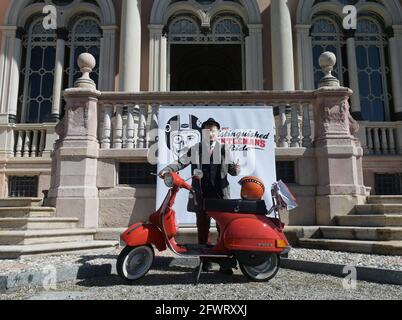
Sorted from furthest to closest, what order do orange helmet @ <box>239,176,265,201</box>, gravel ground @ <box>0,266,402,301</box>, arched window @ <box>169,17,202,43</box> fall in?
arched window @ <box>169,17,202,43</box>, orange helmet @ <box>239,176,265,201</box>, gravel ground @ <box>0,266,402,301</box>

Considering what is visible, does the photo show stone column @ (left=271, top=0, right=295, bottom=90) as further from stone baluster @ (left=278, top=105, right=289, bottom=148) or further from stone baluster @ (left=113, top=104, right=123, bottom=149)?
stone baluster @ (left=113, top=104, right=123, bottom=149)

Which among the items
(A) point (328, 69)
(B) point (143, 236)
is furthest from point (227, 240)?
(A) point (328, 69)

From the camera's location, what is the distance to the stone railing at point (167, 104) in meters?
7.09

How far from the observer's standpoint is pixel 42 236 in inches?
224

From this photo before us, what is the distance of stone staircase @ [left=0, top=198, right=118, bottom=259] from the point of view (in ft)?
17.6

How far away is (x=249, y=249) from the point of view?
13.2ft

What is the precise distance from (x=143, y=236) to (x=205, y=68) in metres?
17.2

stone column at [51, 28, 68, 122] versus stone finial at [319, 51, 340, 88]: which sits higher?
stone column at [51, 28, 68, 122]

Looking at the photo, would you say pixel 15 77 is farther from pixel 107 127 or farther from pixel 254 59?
pixel 254 59

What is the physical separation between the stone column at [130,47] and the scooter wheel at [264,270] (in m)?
7.63

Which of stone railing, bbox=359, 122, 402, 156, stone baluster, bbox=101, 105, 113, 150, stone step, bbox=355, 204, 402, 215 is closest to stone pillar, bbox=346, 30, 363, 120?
stone railing, bbox=359, 122, 402, 156
